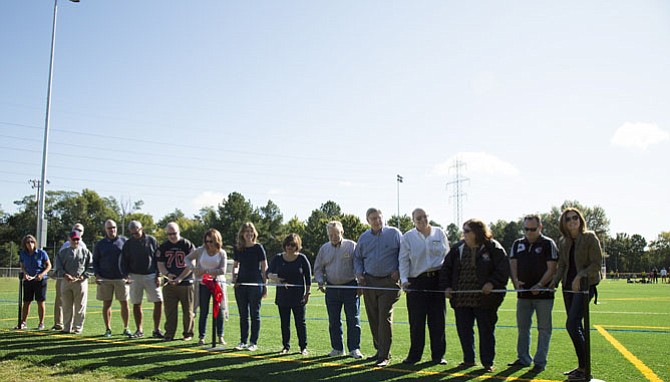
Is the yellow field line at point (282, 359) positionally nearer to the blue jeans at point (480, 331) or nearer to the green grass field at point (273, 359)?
the green grass field at point (273, 359)

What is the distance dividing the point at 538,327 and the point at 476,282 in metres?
0.95

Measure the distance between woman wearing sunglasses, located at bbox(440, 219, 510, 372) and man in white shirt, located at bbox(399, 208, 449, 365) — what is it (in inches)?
8.8

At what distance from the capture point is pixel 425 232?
300 inches

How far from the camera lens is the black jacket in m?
7.00

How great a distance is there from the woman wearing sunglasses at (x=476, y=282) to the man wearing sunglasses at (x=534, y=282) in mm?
389

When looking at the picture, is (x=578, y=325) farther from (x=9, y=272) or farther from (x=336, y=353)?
(x=9, y=272)

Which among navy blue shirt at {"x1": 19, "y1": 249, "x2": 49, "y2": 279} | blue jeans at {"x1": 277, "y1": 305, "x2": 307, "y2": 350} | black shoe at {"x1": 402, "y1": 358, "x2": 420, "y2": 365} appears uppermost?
navy blue shirt at {"x1": 19, "y1": 249, "x2": 49, "y2": 279}

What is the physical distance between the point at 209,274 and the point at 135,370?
2725 mm

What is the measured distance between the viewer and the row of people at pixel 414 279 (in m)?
6.91

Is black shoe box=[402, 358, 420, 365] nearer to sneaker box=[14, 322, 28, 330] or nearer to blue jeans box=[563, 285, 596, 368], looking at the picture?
blue jeans box=[563, 285, 596, 368]

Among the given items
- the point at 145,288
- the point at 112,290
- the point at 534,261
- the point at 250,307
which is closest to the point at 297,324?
the point at 250,307

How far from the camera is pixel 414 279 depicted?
7566mm

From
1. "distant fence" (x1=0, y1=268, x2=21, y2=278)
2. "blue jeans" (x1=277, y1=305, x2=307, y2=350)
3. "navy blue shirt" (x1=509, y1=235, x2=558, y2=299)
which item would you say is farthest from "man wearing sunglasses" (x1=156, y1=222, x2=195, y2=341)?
"distant fence" (x1=0, y1=268, x2=21, y2=278)

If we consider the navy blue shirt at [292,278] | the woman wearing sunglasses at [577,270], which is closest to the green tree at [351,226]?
the navy blue shirt at [292,278]
